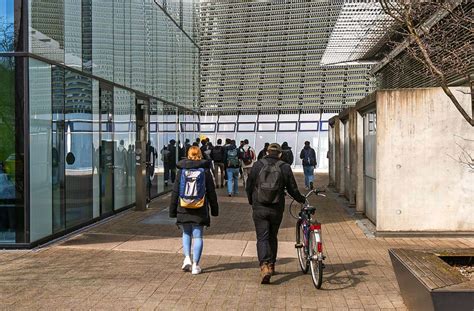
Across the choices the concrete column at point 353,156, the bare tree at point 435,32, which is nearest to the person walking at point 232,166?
the concrete column at point 353,156

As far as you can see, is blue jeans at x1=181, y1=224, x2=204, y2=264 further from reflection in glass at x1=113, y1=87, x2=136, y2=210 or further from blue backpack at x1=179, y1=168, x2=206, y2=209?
reflection in glass at x1=113, y1=87, x2=136, y2=210

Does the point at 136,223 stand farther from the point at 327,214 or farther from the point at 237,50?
the point at 237,50

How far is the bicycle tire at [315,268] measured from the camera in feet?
21.6

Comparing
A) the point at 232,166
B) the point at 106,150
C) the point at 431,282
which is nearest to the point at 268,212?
the point at 431,282

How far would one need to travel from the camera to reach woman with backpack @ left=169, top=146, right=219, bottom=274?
24.3 feet

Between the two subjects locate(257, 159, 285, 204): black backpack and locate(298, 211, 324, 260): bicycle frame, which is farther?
locate(257, 159, 285, 204): black backpack

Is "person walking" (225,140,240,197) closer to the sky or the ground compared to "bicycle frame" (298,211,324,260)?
closer to the sky

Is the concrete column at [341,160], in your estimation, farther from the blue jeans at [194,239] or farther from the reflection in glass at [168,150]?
the blue jeans at [194,239]

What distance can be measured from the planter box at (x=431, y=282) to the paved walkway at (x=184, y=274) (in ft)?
1.65

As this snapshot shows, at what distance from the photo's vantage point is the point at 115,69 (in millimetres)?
13531

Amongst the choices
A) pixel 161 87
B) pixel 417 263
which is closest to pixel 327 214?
pixel 161 87

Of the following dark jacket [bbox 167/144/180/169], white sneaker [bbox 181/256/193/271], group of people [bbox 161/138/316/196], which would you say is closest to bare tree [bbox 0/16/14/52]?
white sneaker [bbox 181/256/193/271]

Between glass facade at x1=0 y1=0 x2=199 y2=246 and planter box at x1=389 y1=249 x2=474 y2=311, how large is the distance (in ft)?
18.8

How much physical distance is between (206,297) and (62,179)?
15.5ft
